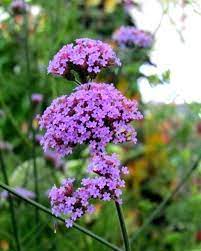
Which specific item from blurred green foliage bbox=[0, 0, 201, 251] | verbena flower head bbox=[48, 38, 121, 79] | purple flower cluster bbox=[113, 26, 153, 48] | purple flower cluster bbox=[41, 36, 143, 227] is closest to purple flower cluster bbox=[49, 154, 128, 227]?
purple flower cluster bbox=[41, 36, 143, 227]

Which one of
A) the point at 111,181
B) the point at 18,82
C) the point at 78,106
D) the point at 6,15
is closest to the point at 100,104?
the point at 78,106

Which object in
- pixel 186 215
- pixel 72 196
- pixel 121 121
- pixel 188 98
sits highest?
pixel 186 215

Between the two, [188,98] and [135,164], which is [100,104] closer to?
[188,98]

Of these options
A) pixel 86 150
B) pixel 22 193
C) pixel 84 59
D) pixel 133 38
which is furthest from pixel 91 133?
pixel 86 150

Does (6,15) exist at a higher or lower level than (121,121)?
higher

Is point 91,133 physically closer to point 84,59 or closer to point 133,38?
point 84,59

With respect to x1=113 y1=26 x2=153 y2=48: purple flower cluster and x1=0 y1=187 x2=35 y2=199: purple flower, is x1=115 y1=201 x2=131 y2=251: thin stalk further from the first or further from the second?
x1=0 y1=187 x2=35 y2=199: purple flower
